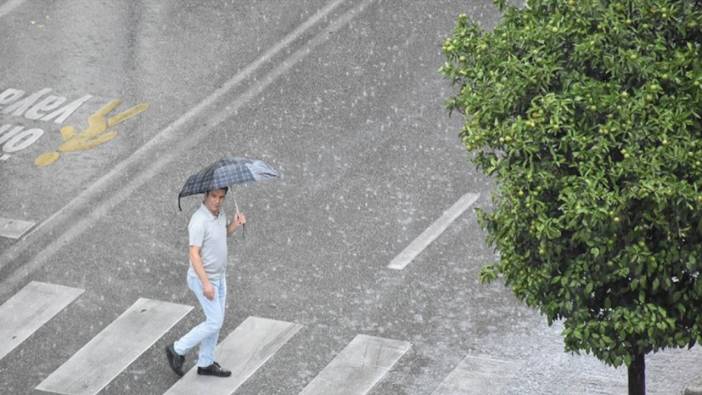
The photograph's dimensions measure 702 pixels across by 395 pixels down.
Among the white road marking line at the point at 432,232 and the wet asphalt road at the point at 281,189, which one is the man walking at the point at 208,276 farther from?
the white road marking line at the point at 432,232

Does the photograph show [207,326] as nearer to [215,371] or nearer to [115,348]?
[215,371]

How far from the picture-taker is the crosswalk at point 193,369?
1301 cm

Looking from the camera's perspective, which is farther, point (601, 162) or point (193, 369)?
point (193, 369)

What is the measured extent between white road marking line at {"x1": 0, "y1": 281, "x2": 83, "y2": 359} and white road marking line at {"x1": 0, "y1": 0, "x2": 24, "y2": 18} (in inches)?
269

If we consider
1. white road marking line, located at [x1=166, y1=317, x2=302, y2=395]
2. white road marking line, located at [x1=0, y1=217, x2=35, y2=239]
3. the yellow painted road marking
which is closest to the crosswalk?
white road marking line, located at [x1=166, y1=317, x2=302, y2=395]

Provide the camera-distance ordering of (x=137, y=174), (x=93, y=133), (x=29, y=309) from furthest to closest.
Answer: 1. (x=93, y=133)
2. (x=137, y=174)
3. (x=29, y=309)

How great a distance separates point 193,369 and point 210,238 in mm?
1321

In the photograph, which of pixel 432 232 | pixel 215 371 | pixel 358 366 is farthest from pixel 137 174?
pixel 358 366

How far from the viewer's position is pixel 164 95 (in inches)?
718

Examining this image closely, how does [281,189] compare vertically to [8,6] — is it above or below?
below

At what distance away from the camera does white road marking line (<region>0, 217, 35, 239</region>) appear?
15.5m

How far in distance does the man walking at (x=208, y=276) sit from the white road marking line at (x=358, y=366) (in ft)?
2.75

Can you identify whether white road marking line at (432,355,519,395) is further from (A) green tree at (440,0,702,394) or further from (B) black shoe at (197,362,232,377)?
(A) green tree at (440,0,702,394)

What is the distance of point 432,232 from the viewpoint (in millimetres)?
15273
